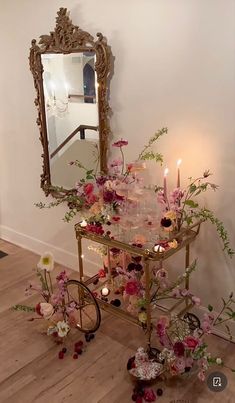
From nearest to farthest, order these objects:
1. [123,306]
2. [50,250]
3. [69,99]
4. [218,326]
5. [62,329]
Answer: [62,329], [218,326], [123,306], [69,99], [50,250]

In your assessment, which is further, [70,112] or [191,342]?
[70,112]

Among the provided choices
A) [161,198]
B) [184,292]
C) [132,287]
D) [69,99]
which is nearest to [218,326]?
[184,292]

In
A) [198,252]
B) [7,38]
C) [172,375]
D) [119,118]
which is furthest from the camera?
[7,38]

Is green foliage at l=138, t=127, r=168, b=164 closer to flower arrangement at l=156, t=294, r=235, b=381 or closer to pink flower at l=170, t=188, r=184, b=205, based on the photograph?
pink flower at l=170, t=188, r=184, b=205

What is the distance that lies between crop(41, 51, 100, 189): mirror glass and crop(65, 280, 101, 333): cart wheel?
2.57ft

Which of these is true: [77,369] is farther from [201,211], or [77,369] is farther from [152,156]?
[152,156]

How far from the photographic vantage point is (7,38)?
3.02 metres

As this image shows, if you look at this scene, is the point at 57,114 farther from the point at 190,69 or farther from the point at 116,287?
the point at 116,287

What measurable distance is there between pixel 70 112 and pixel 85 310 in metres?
1.28

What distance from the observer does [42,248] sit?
331 centimetres

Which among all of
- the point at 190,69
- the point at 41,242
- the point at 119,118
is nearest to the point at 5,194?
the point at 41,242

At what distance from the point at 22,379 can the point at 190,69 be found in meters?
1.77

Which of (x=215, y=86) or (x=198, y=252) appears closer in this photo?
(x=215, y=86)

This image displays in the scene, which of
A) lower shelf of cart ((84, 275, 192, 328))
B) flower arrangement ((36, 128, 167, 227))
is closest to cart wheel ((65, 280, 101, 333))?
lower shelf of cart ((84, 275, 192, 328))
